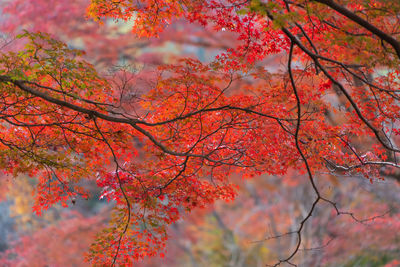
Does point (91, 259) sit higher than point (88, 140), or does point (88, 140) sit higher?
point (88, 140)

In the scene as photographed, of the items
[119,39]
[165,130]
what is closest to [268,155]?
[165,130]

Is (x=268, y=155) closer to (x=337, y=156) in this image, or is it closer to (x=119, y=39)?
(x=337, y=156)

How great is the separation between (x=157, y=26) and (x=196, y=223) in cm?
903

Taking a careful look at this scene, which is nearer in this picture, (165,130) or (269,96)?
(269,96)

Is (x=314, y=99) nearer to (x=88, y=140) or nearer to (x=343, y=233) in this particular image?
(x=88, y=140)

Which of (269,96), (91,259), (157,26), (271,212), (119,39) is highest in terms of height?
(119,39)

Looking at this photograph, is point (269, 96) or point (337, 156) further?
point (337, 156)

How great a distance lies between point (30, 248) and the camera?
38.4ft

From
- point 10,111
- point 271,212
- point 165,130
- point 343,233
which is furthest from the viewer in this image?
point 271,212

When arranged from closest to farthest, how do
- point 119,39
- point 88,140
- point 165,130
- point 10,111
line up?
point 10,111 < point 88,140 < point 165,130 < point 119,39

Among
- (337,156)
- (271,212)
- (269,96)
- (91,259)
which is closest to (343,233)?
(271,212)

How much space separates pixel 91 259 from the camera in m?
5.29

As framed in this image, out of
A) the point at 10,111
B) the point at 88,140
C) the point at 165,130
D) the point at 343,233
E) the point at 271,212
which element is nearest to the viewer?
the point at 10,111

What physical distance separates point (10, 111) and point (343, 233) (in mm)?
8404
